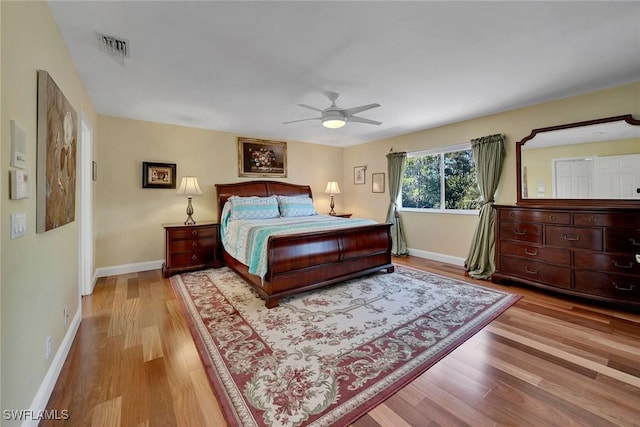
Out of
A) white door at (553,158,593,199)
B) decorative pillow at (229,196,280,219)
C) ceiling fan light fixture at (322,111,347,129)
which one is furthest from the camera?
decorative pillow at (229,196,280,219)

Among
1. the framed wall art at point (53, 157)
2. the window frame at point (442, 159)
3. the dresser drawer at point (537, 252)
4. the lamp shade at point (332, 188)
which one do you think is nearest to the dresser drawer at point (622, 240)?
the dresser drawer at point (537, 252)

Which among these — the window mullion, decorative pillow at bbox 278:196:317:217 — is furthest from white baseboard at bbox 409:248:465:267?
decorative pillow at bbox 278:196:317:217

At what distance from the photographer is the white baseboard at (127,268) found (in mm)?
3982

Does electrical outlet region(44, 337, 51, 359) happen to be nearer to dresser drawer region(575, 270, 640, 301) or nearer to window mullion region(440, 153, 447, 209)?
dresser drawer region(575, 270, 640, 301)

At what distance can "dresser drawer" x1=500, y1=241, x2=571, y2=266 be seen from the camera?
10.1 ft

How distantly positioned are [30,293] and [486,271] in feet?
15.8

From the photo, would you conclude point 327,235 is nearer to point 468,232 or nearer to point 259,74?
point 259,74

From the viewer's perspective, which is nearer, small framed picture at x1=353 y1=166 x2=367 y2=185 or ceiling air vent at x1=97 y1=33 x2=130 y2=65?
ceiling air vent at x1=97 y1=33 x2=130 y2=65

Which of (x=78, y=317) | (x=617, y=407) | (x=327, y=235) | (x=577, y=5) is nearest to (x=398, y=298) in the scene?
A: (x=327, y=235)

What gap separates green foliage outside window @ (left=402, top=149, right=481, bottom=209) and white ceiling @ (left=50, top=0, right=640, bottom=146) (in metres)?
1.11

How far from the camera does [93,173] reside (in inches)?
145

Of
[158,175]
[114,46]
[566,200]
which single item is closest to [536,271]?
[566,200]

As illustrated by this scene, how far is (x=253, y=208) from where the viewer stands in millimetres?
4578

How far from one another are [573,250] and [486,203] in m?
1.26
